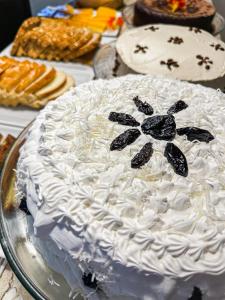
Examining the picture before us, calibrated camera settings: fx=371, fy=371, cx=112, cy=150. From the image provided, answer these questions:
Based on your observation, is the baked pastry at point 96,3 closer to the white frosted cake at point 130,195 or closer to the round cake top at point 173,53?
the round cake top at point 173,53

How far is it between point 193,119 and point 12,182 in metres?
0.66

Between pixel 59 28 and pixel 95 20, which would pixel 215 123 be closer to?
pixel 59 28

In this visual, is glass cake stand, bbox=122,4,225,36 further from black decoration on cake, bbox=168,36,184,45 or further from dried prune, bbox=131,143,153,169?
dried prune, bbox=131,143,153,169

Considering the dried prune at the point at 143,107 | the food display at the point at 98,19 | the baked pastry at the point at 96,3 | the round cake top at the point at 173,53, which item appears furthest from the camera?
the baked pastry at the point at 96,3

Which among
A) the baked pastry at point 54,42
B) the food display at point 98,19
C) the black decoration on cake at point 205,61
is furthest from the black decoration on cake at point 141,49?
the food display at point 98,19

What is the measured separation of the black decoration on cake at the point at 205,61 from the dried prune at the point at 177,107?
695mm

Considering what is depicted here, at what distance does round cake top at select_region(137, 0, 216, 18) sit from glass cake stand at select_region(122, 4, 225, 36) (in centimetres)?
10

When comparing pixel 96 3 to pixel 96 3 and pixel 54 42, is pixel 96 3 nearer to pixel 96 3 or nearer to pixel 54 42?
pixel 96 3

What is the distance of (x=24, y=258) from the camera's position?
1.08 meters

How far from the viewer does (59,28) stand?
2.62 meters

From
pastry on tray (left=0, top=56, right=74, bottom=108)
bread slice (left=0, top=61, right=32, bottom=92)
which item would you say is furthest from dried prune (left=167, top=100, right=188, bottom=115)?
bread slice (left=0, top=61, right=32, bottom=92)

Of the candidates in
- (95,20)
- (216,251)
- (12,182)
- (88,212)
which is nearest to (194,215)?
(216,251)

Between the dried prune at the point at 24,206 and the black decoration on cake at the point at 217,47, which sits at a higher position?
the dried prune at the point at 24,206

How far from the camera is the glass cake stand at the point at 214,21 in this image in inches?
102
